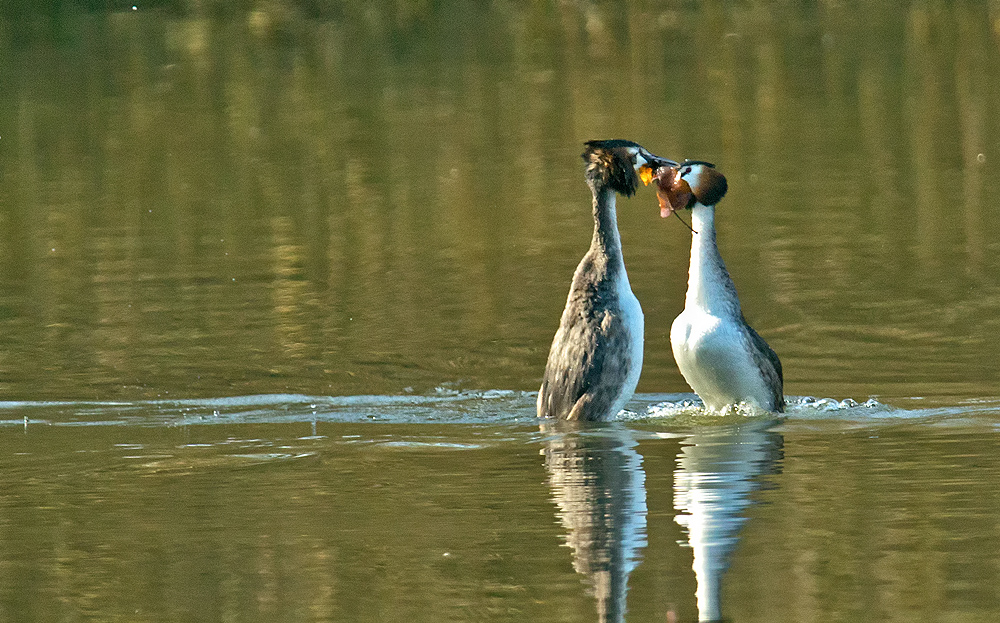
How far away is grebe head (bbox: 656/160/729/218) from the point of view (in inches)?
450

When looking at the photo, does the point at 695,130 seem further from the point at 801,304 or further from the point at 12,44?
the point at 12,44

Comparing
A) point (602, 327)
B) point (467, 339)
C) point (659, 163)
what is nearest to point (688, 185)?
point (659, 163)

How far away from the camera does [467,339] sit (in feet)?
45.6

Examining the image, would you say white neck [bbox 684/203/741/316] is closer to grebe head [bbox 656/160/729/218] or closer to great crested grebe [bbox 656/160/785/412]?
great crested grebe [bbox 656/160/785/412]

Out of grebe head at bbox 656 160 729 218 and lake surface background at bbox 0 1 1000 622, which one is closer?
lake surface background at bbox 0 1 1000 622

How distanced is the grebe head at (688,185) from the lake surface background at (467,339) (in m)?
1.28

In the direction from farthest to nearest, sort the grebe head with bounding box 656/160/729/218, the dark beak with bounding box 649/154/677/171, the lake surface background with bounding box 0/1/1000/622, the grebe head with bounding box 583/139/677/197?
the grebe head with bounding box 583/139/677/197 → the dark beak with bounding box 649/154/677/171 → the grebe head with bounding box 656/160/729/218 → the lake surface background with bounding box 0/1/1000/622

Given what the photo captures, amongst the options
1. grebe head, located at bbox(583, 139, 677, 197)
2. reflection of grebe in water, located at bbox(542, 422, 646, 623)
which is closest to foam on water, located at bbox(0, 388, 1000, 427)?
reflection of grebe in water, located at bbox(542, 422, 646, 623)

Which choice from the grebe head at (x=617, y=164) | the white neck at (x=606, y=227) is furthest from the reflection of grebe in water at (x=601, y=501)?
the grebe head at (x=617, y=164)

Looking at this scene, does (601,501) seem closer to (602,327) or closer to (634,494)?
(634,494)

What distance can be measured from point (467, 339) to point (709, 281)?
10.3 ft

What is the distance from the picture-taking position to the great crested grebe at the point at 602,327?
11109mm

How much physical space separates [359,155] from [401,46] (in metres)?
11.2

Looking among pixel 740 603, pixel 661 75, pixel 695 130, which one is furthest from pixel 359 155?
pixel 740 603
